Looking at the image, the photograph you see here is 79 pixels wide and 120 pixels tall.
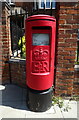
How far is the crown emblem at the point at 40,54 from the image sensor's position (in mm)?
1971

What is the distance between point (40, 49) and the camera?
6.47ft

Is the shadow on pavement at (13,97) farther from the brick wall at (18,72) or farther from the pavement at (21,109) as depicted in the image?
the brick wall at (18,72)

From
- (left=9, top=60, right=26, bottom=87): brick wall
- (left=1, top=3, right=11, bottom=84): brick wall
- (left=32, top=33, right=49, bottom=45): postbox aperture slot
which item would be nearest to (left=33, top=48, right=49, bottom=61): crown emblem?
(left=32, top=33, right=49, bottom=45): postbox aperture slot

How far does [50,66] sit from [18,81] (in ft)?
5.07

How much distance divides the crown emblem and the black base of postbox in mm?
746

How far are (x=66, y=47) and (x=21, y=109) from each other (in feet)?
5.84

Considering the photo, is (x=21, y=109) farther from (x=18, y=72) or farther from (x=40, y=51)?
(x=40, y=51)

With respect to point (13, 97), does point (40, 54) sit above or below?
above

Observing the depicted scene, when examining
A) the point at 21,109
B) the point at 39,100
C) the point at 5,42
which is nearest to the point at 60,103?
the point at 39,100

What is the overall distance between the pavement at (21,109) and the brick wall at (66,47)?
1.37 ft

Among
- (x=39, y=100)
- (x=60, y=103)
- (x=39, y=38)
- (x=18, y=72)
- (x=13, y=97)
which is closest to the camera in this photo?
(x=39, y=38)

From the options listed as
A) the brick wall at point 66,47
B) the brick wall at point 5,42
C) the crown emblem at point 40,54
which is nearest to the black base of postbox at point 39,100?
the brick wall at point 66,47

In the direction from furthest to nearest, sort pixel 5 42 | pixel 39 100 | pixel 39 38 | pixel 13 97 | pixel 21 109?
pixel 5 42, pixel 13 97, pixel 21 109, pixel 39 100, pixel 39 38

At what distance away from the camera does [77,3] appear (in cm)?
221
